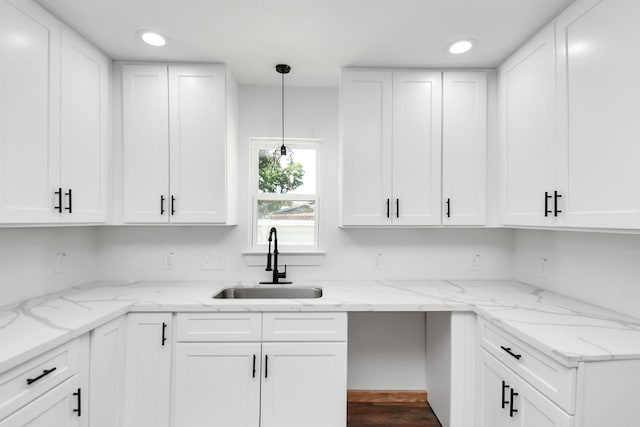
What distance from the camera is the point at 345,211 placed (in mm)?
2164

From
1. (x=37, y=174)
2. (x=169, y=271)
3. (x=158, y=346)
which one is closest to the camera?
(x=37, y=174)

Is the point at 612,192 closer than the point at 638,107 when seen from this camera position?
No

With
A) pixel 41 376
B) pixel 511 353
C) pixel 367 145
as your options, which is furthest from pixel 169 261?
pixel 511 353

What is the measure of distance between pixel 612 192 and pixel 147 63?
104 inches

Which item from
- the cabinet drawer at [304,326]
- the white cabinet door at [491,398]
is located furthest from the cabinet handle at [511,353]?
the cabinet drawer at [304,326]

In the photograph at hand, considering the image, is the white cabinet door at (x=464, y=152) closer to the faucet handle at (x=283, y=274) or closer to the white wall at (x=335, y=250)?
the white wall at (x=335, y=250)

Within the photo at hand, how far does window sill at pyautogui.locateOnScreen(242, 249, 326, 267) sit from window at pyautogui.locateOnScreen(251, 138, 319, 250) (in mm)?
89

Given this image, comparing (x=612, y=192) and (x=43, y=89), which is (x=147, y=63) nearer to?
(x=43, y=89)

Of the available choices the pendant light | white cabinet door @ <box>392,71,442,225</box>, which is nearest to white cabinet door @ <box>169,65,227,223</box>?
the pendant light

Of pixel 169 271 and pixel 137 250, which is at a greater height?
pixel 137 250

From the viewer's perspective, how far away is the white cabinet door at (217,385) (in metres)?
1.78

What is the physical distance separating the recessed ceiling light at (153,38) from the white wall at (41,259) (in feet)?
4.19

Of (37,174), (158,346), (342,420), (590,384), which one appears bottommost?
(342,420)

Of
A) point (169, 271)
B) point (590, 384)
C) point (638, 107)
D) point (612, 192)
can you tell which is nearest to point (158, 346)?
point (169, 271)
